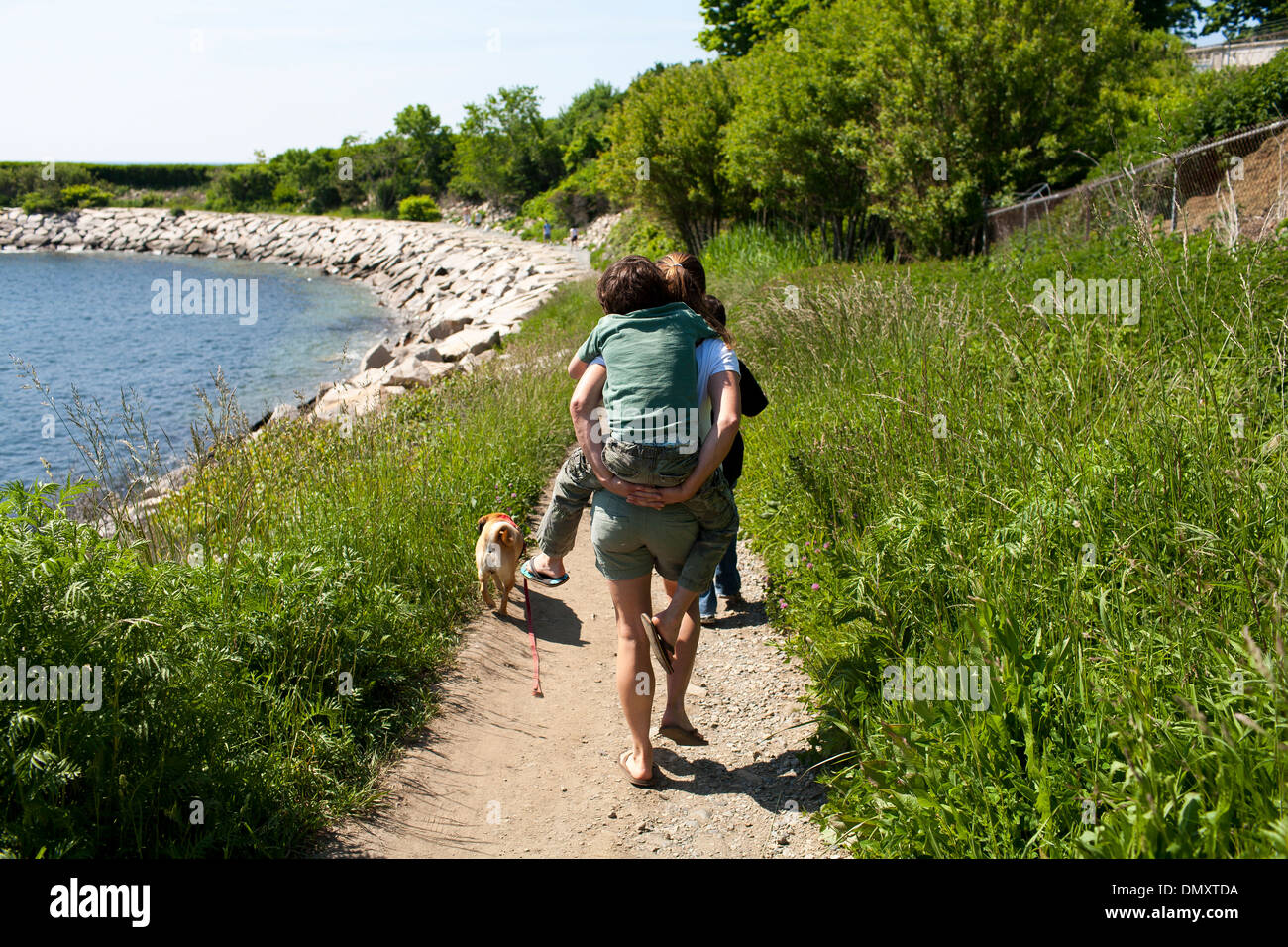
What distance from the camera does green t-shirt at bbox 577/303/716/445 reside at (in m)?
3.55

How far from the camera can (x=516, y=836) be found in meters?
3.64

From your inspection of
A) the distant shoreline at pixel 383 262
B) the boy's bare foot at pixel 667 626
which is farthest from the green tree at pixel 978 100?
the boy's bare foot at pixel 667 626

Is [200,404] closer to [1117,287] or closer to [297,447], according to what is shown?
→ [297,447]

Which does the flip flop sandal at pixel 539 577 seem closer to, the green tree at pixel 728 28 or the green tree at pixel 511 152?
the green tree at pixel 728 28

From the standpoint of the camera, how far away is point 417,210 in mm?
57125

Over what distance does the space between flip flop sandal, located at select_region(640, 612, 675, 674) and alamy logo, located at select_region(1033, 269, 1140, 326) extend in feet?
10.6

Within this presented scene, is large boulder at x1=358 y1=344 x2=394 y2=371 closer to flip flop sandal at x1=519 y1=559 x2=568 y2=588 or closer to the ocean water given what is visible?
the ocean water

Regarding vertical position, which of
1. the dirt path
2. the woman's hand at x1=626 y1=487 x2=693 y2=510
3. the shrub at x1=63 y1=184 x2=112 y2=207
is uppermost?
the shrub at x1=63 y1=184 x2=112 y2=207

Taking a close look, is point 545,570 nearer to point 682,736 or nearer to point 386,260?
point 682,736

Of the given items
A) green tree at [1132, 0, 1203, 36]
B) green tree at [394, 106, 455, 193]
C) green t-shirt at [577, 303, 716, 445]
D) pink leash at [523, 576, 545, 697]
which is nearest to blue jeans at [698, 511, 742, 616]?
pink leash at [523, 576, 545, 697]

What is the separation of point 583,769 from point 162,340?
24713mm

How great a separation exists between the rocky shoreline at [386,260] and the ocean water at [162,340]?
1197 millimetres

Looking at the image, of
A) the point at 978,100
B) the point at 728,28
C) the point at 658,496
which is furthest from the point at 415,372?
the point at 728,28

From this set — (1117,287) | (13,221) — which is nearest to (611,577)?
(1117,287)
